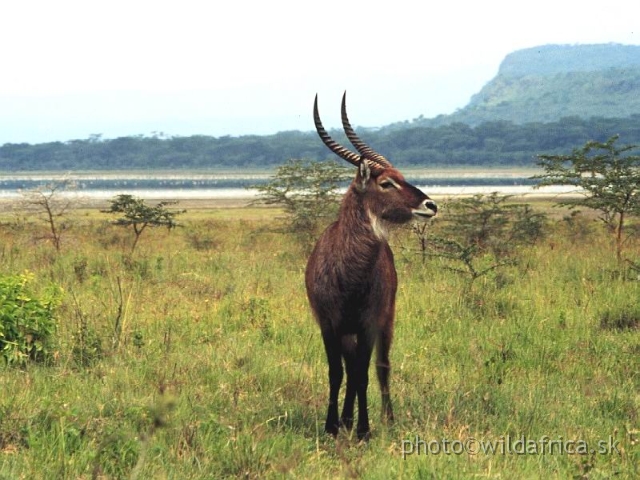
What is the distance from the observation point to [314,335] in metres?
8.59

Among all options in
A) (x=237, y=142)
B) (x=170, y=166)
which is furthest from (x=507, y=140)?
(x=170, y=166)

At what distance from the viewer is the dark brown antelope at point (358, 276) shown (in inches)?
235

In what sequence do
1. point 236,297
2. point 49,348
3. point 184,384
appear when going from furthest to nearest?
1. point 236,297
2. point 49,348
3. point 184,384

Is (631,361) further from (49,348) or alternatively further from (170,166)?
(170,166)

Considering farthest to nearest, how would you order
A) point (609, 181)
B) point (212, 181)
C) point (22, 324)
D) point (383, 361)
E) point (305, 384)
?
point (212, 181) < point (609, 181) < point (22, 324) < point (305, 384) < point (383, 361)

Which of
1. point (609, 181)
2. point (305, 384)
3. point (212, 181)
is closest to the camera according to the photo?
point (305, 384)

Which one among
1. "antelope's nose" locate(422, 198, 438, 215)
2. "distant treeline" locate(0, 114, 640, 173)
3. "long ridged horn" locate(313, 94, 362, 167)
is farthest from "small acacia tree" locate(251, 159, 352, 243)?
"distant treeline" locate(0, 114, 640, 173)

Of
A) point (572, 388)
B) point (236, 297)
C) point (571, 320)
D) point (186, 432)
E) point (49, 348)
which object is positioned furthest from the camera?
point (236, 297)

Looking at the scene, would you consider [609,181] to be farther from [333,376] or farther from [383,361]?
[333,376]

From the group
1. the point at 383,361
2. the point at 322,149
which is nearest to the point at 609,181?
the point at 383,361

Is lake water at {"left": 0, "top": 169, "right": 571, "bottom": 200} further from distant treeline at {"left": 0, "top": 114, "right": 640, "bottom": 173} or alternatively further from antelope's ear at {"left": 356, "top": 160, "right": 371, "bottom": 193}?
antelope's ear at {"left": 356, "top": 160, "right": 371, "bottom": 193}

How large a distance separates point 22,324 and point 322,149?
488ft

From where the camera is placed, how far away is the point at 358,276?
596 centimetres

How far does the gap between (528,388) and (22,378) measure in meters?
3.95
